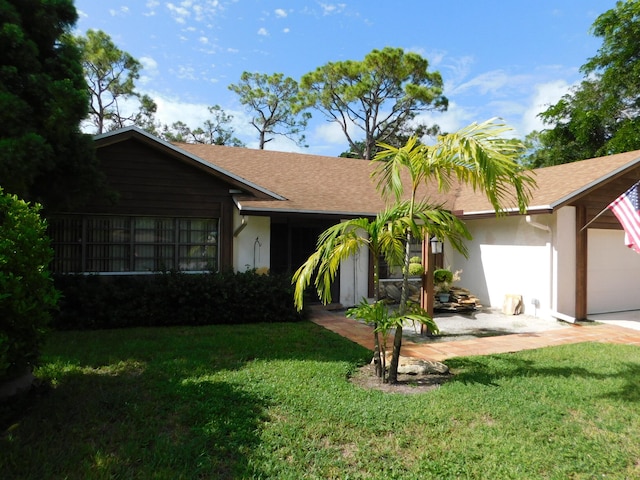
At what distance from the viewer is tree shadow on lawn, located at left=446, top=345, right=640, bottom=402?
17.1ft

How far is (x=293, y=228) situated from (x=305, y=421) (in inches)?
295

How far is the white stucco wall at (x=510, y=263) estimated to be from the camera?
9.98 m

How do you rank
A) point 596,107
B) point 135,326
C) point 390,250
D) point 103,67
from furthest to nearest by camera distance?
point 103,67
point 596,107
point 135,326
point 390,250

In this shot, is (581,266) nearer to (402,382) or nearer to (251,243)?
(402,382)

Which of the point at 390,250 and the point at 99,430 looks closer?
the point at 99,430

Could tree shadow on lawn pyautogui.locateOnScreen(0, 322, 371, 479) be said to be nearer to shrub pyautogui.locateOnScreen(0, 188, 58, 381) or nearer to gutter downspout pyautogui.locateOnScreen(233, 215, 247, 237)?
shrub pyautogui.locateOnScreen(0, 188, 58, 381)

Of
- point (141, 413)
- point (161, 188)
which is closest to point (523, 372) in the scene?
point (141, 413)

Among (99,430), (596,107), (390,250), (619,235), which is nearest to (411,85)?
(596,107)

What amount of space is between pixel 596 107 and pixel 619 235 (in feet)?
50.0

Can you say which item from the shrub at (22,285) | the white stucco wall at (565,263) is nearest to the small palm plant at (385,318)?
the shrub at (22,285)

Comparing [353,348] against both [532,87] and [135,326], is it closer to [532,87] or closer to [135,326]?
[135,326]

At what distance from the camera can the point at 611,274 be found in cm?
1089

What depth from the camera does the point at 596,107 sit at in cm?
2247

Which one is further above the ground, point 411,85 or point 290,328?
point 411,85
